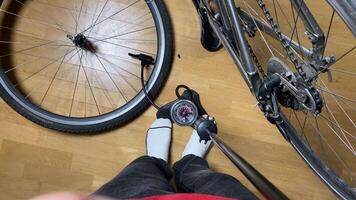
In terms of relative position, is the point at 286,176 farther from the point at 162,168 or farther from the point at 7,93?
the point at 7,93

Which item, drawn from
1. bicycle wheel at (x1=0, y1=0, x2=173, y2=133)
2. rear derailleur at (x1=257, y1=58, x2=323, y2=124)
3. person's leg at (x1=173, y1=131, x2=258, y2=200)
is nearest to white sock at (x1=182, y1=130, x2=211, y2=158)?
person's leg at (x1=173, y1=131, x2=258, y2=200)

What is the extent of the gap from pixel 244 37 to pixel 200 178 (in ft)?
1.18

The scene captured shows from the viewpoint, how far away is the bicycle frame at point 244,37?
2.61ft

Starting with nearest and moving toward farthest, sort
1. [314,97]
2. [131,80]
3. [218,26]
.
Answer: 1. [314,97]
2. [218,26]
3. [131,80]

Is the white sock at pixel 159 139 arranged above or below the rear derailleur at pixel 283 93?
below

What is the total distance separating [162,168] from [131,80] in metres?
0.28

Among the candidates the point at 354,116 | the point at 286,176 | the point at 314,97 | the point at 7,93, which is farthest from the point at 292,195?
the point at 7,93

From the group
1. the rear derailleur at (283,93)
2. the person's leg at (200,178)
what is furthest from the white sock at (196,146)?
the rear derailleur at (283,93)

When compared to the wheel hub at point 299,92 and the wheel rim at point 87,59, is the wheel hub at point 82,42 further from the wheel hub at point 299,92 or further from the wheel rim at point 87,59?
the wheel hub at point 299,92

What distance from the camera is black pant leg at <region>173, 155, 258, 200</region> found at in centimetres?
93

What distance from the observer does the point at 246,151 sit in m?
1.25

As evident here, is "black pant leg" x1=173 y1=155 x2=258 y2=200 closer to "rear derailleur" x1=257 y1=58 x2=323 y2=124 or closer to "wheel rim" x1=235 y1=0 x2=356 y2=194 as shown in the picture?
"rear derailleur" x1=257 y1=58 x2=323 y2=124

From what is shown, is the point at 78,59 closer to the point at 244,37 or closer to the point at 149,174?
the point at 149,174

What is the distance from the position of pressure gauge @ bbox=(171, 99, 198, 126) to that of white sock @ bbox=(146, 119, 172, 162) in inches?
1.6
